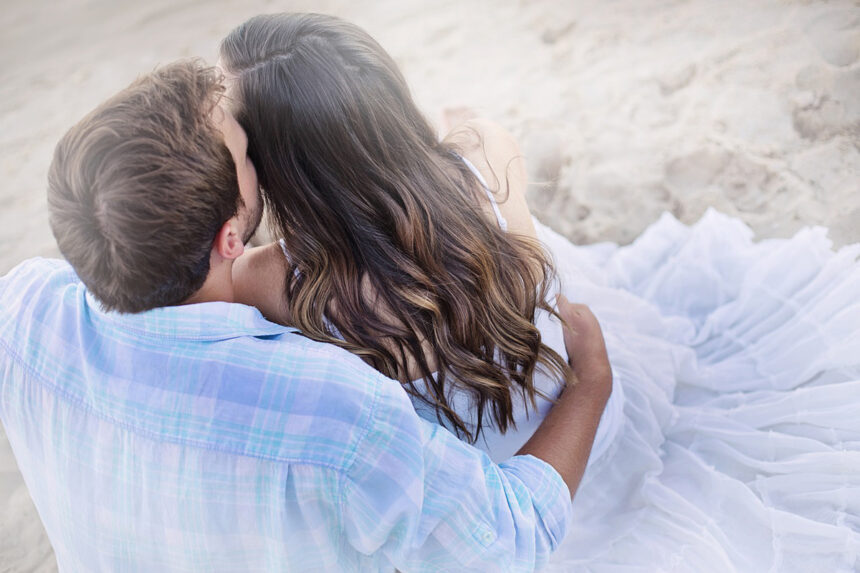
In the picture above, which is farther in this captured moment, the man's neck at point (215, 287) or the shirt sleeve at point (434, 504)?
the man's neck at point (215, 287)

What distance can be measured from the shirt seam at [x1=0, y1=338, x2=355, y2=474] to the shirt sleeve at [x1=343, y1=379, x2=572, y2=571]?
0.06 metres

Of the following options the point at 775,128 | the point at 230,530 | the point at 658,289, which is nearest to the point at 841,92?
the point at 775,128

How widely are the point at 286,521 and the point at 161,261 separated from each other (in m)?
0.42

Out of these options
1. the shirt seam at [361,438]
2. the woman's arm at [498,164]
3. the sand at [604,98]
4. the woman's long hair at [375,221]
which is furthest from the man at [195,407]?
the sand at [604,98]

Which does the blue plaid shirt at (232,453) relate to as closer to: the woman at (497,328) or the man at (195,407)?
the man at (195,407)

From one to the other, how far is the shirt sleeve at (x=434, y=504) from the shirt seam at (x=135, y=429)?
6 centimetres

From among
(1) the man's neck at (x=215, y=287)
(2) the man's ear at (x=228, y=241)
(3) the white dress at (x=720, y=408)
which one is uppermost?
(2) the man's ear at (x=228, y=241)

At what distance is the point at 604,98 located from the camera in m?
2.91

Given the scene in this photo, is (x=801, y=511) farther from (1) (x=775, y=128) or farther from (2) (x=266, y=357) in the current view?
(1) (x=775, y=128)

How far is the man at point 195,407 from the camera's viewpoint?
999 mm

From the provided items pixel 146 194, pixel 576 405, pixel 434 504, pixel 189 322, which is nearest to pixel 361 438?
pixel 434 504

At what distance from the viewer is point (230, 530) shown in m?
1.09

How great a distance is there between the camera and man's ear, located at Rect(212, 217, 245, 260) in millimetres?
1087

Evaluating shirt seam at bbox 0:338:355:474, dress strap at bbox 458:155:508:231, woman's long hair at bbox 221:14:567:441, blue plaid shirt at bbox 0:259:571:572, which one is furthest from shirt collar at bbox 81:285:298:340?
dress strap at bbox 458:155:508:231
